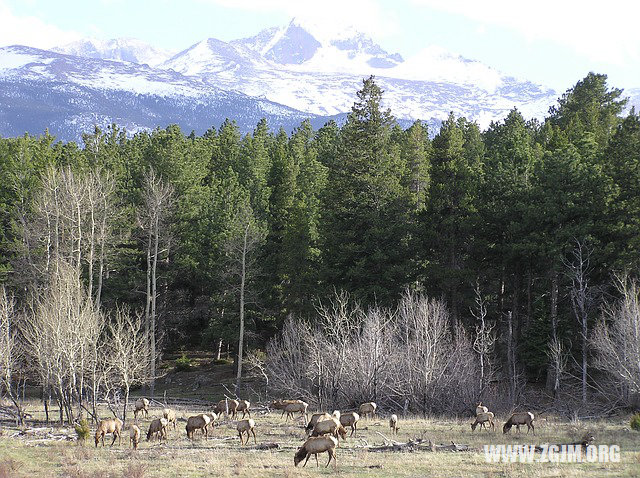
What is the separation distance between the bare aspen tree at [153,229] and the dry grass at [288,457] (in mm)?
16163

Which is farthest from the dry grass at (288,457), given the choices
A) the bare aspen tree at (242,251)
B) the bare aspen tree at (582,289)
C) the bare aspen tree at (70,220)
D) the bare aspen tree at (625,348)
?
the bare aspen tree at (242,251)

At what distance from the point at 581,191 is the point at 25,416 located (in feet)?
95.5

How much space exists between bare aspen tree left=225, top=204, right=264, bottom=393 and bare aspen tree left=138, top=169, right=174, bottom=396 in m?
4.44

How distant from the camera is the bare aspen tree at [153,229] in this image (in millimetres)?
44625

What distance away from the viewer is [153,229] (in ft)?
154

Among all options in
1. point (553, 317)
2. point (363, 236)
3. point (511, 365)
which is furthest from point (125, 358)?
point (553, 317)

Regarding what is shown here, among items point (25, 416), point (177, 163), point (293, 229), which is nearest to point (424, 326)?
point (293, 229)

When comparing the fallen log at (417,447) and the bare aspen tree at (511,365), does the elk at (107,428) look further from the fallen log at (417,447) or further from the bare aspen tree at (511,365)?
the bare aspen tree at (511,365)

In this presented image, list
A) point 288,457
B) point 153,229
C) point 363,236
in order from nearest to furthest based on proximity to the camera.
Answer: point 288,457
point 363,236
point 153,229

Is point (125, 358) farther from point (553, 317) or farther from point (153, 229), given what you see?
point (553, 317)

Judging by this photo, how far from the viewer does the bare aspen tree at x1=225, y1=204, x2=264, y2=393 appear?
150 ft

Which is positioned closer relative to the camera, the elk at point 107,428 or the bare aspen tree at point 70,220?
the elk at point 107,428

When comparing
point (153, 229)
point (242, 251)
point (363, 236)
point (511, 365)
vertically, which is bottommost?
point (511, 365)

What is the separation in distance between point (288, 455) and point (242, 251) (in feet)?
83.8
